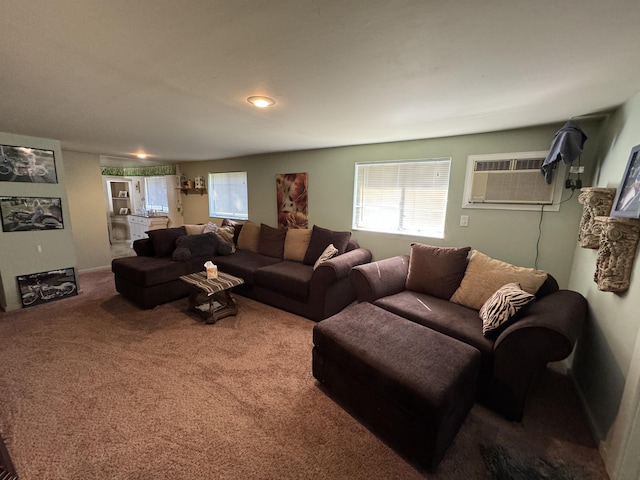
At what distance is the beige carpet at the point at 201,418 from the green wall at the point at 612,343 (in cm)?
16

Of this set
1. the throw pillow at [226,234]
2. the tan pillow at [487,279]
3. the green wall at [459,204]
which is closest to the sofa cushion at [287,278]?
the green wall at [459,204]

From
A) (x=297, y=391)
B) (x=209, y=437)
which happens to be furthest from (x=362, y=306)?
(x=209, y=437)

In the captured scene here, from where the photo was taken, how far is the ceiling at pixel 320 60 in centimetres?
97

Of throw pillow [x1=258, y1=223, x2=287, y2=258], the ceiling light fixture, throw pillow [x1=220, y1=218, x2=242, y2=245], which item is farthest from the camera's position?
throw pillow [x1=220, y1=218, x2=242, y2=245]

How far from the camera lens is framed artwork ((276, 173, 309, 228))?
4113 mm

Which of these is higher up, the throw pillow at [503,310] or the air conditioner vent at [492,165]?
the air conditioner vent at [492,165]

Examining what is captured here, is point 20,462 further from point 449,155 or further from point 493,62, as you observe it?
point 449,155

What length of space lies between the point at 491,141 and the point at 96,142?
4993mm

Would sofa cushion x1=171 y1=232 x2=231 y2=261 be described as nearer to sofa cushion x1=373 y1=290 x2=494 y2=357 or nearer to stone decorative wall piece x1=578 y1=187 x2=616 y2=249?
sofa cushion x1=373 y1=290 x2=494 y2=357

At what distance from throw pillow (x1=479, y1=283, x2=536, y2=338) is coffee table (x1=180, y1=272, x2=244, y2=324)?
2.41 metres

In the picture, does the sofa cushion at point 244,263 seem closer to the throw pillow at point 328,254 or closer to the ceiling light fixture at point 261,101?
the throw pillow at point 328,254

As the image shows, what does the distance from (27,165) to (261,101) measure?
3.31 metres

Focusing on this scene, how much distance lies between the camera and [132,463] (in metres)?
1.33

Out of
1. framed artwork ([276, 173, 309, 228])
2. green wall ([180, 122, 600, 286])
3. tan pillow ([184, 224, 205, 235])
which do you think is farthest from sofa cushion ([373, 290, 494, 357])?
tan pillow ([184, 224, 205, 235])
